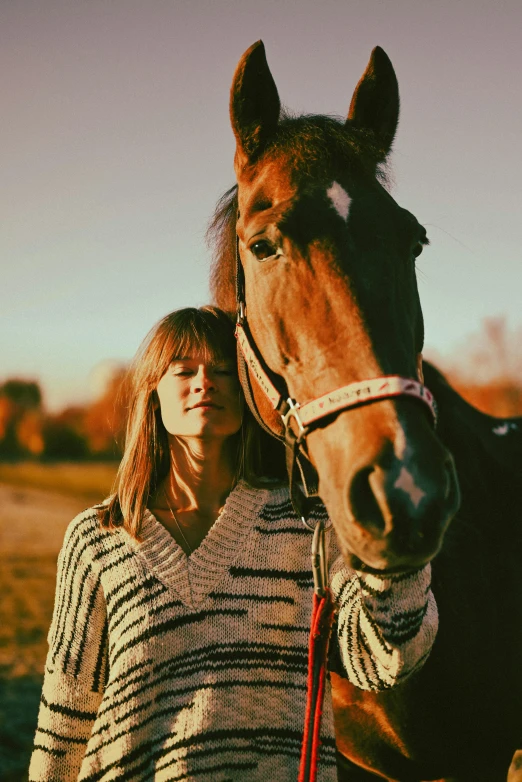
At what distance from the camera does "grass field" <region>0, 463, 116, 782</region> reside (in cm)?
511

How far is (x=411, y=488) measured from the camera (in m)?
1.38

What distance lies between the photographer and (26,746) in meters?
4.87

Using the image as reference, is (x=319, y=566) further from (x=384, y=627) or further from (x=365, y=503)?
(x=365, y=503)

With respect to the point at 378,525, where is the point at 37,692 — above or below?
below

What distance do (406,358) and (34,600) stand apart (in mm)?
10087

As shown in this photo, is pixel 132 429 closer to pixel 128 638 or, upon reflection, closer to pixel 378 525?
pixel 128 638

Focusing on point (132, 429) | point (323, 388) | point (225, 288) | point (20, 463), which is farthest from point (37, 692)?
point (20, 463)

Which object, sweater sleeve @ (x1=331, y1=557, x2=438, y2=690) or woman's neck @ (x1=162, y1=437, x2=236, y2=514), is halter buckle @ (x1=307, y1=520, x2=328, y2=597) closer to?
sweater sleeve @ (x1=331, y1=557, x2=438, y2=690)

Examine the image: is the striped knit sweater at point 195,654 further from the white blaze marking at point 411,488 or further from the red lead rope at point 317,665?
the white blaze marking at point 411,488

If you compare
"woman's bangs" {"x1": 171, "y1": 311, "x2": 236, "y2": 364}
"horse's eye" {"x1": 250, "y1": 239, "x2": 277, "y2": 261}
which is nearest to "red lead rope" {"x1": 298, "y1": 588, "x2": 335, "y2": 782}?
"woman's bangs" {"x1": 171, "y1": 311, "x2": 236, "y2": 364}

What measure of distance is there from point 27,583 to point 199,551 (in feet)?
35.3

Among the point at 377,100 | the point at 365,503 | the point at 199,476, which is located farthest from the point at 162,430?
the point at 377,100

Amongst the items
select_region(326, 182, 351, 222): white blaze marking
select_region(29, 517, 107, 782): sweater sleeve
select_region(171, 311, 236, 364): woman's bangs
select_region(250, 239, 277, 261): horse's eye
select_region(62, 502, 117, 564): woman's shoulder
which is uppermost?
select_region(326, 182, 351, 222): white blaze marking

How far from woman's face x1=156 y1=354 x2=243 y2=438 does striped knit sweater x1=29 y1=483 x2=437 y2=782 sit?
12.7 inches
